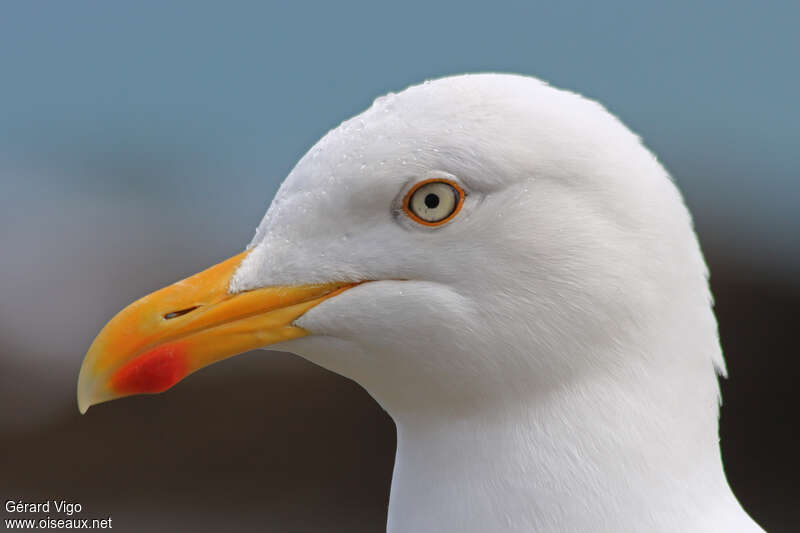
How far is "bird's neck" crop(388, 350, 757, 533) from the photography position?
2.74 metres

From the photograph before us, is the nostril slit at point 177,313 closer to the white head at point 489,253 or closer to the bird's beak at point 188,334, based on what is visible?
the bird's beak at point 188,334

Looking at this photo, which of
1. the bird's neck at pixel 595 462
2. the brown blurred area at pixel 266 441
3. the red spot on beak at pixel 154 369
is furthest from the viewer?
the brown blurred area at pixel 266 441

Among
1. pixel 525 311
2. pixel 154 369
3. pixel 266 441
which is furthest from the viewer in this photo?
pixel 266 441

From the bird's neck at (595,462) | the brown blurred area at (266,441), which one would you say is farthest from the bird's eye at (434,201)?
the brown blurred area at (266,441)

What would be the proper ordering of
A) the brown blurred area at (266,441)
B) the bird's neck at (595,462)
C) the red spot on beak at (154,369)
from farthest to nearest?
the brown blurred area at (266,441), the red spot on beak at (154,369), the bird's neck at (595,462)

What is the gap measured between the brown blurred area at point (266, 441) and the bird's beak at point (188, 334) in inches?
312

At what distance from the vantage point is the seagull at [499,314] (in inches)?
109

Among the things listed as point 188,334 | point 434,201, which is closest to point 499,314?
point 434,201

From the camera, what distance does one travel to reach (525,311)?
2.75m

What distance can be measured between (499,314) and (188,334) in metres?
0.90

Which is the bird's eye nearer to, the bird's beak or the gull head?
the gull head

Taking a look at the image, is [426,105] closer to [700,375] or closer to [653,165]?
[653,165]

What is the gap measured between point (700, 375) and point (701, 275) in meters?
0.29

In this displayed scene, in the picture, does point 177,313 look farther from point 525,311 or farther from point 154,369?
point 525,311
